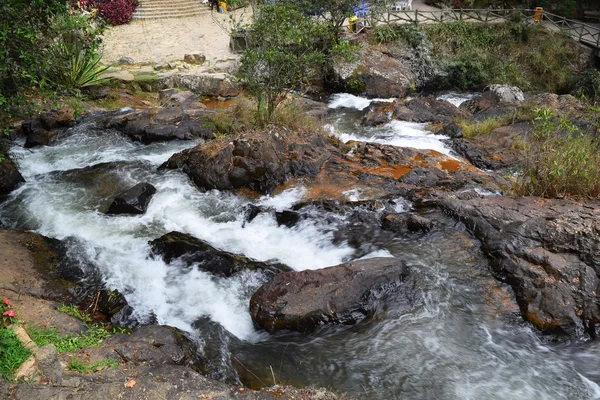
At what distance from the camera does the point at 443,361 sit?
5176 millimetres

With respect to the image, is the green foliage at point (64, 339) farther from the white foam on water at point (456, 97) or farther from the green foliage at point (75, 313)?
the white foam on water at point (456, 97)

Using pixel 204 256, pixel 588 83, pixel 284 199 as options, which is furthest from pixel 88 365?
pixel 588 83

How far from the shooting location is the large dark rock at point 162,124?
36.2 feet

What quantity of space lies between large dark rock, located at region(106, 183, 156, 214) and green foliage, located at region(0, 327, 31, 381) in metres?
4.16

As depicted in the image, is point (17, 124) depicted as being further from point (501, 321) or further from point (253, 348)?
point (501, 321)

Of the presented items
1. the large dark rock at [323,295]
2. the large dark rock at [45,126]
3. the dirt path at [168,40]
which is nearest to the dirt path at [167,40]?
the dirt path at [168,40]

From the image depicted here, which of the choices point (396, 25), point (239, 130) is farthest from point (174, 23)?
point (239, 130)

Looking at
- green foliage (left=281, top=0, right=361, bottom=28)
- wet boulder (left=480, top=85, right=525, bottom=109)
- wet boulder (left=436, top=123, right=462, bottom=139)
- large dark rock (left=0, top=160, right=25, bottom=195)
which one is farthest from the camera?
green foliage (left=281, top=0, right=361, bottom=28)

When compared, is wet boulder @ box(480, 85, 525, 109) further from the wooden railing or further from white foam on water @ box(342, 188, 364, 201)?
white foam on water @ box(342, 188, 364, 201)

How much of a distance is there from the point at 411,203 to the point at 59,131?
29.4 feet

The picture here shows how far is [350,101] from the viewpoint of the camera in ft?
49.2

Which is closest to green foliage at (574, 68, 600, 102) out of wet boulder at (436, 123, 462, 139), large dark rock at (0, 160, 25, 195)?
wet boulder at (436, 123, 462, 139)

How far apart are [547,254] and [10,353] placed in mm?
6401

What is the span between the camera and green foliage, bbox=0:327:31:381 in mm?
3811
